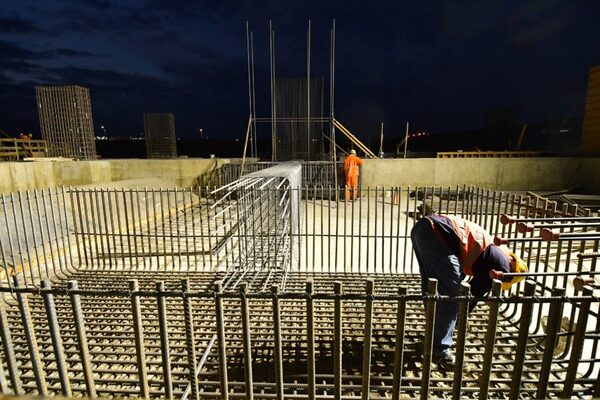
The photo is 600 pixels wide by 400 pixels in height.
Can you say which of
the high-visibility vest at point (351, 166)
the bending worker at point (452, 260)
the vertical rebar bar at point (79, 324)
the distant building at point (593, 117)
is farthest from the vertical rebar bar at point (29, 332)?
the distant building at point (593, 117)

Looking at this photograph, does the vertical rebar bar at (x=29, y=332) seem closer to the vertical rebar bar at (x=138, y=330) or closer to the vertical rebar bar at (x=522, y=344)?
the vertical rebar bar at (x=138, y=330)

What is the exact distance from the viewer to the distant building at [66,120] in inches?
613

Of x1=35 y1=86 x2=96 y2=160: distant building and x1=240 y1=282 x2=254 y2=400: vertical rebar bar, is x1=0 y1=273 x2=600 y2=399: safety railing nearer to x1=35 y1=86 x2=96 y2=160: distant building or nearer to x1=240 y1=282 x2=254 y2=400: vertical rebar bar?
x1=240 y1=282 x2=254 y2=400: vertical rebar bar

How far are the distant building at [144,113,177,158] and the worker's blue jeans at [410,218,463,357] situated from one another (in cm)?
1930

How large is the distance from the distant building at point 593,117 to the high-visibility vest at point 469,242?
55.9ft

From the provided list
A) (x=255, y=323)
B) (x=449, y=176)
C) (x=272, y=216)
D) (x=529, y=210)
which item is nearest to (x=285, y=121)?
(x=449, y=176)

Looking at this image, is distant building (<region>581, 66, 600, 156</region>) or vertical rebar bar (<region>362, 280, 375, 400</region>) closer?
vertical rebar bar (<region>362, 280, 375, 400</region>)

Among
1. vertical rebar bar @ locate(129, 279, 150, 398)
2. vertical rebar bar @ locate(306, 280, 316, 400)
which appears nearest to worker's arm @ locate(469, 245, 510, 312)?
vertical rebar bar @ locate(306, 280, 316, 400)

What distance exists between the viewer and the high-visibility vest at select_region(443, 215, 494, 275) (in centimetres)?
332

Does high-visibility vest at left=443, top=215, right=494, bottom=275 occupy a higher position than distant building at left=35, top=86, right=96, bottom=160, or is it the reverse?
distant building at left=35, top=86, right=96, bottom=160

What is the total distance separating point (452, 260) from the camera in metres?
3.43

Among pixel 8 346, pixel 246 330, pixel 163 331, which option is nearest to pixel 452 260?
pixel 246 330

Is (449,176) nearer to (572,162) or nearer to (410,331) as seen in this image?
(572,162)

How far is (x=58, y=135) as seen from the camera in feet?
54.2
